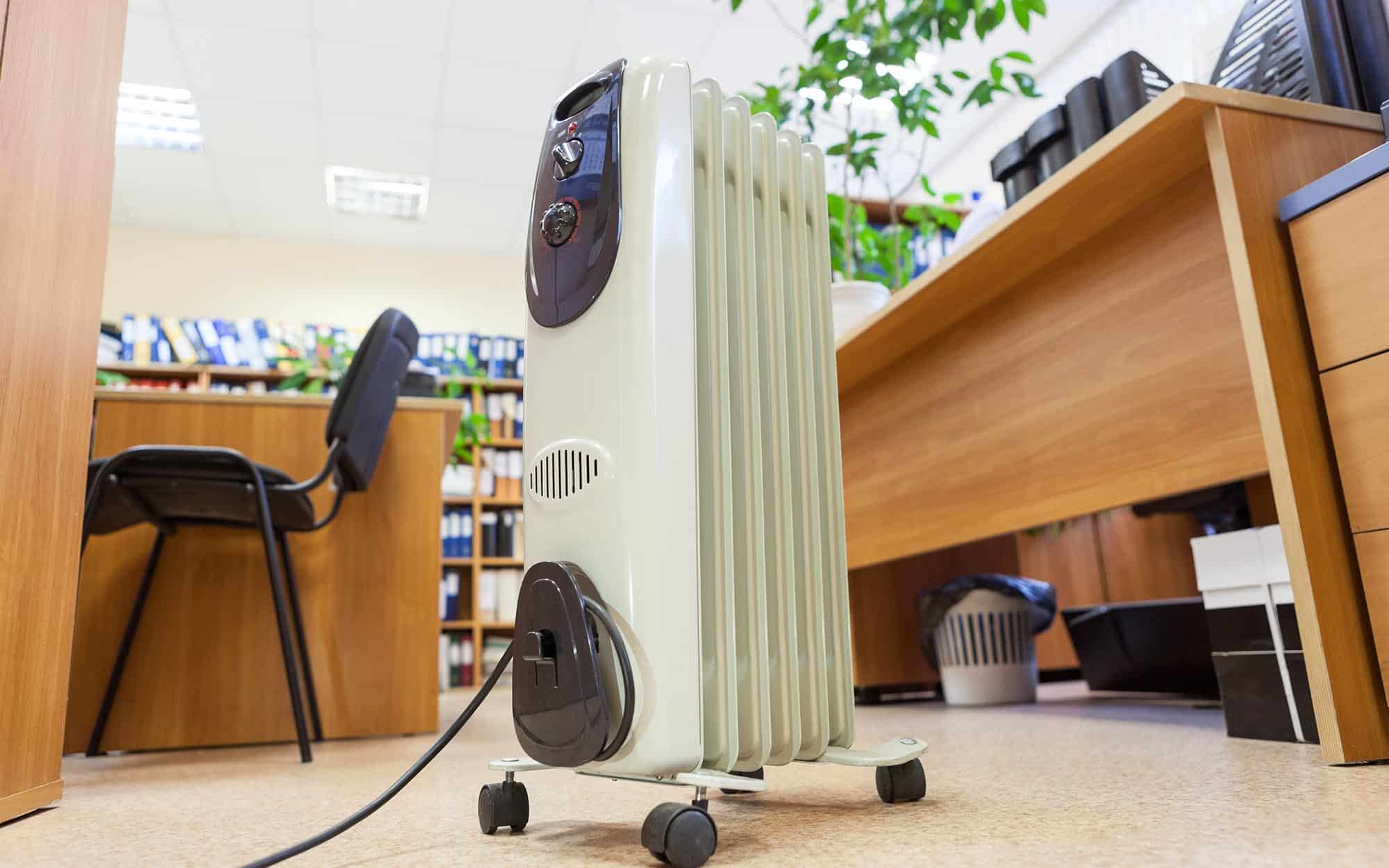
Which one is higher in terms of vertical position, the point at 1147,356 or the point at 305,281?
the point at 305,281

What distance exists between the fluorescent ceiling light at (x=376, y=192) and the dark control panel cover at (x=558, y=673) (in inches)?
190

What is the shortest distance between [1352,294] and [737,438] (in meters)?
0.60

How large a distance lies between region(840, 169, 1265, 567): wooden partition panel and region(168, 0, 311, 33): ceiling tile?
312 centimetres

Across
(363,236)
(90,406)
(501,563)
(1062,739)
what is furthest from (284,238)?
(1062,739)

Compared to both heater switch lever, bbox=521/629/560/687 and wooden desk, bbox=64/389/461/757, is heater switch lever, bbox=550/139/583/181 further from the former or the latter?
wooden desk, bbox=64/389/461/757

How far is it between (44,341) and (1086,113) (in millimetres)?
1394

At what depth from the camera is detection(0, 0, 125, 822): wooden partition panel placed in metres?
0.87

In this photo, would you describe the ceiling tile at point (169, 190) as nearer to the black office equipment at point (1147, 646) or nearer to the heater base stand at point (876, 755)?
the black office equipment at point (1147, 646)

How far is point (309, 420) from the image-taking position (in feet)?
6.40

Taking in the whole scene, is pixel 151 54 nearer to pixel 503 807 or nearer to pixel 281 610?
pixel 281 610

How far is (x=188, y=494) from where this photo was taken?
1524 mm

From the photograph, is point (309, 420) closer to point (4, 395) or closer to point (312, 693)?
point (312, 693)

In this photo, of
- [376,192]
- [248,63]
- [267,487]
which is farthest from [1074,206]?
[376,192]

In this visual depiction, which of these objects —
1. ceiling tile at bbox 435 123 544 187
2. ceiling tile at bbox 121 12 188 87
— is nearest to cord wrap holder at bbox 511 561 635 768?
ceiling tile at bbox 121 12 188 87
